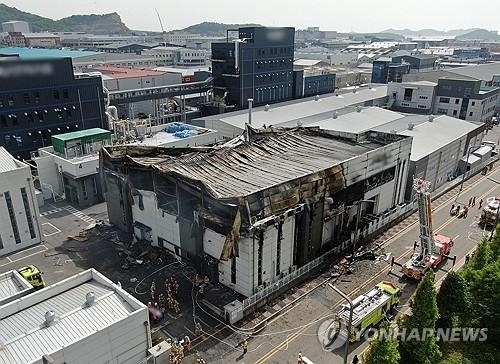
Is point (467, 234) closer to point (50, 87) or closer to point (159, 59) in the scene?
point (50, 87)

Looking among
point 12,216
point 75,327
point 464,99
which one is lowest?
point 12,216

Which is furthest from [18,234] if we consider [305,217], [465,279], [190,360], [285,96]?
[285,96]

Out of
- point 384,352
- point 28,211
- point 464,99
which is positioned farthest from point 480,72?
point 28,211

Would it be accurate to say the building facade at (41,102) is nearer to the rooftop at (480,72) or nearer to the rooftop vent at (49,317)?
the rooftop vent at (49,317)

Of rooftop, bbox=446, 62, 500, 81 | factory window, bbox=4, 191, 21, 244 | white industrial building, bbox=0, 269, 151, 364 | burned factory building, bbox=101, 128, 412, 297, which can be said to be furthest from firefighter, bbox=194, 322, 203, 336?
rooftop, bbox=446, 62, 500, 81

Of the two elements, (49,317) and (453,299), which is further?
(453,299)

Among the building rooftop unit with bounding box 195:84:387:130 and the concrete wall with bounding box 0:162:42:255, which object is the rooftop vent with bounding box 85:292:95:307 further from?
the building rooftop unit with bounding box 195:84:387:130

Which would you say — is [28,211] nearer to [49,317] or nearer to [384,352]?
[49,317]

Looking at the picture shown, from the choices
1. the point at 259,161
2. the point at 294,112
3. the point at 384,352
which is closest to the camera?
the point at 384,352
